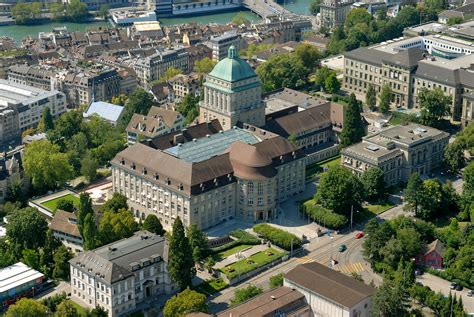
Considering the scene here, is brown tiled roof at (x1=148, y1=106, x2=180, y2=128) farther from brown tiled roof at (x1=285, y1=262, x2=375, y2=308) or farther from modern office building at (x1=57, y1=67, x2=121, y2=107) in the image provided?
brown tiled roof at (x1=285, y1=262, x2=375, y2=308)

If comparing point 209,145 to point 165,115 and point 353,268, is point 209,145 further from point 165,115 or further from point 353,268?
point 353,268

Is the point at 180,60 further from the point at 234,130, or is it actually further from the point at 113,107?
the point at 234,130

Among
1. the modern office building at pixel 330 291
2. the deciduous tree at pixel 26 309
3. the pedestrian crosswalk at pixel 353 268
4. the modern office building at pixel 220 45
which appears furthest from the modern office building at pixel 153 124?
the modern office building at pixel 330 291

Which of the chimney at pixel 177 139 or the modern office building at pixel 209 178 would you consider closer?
the modern office building at pixel 209 178

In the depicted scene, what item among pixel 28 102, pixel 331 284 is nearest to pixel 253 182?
pixel 331 284

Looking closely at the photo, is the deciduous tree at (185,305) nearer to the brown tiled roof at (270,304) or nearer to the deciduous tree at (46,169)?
the brown tiled roof at (270,304)
